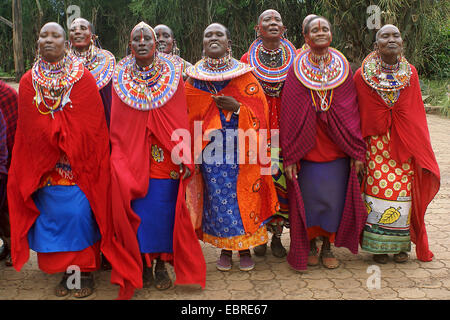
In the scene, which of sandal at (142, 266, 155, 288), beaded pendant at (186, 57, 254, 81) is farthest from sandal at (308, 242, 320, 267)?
beaded pendant at (186, 57, 254, 81)

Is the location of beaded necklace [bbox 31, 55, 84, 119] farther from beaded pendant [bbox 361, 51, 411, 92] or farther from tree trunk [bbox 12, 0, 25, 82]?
tree trunk [bbox 12, 0, 25, 82]

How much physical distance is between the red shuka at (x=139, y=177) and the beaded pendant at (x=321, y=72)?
1086mm

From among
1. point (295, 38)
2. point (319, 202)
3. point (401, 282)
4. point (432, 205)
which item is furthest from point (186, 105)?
point (295, 38)

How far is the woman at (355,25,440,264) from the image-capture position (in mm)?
4133

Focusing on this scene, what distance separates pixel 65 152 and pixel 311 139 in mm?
2095

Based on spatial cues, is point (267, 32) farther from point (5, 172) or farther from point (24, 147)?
point (5, 172)

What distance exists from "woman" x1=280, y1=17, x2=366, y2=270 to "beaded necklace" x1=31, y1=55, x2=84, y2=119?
1.88 meters

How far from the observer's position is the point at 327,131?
4.13 metres

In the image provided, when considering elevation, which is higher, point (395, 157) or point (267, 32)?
point (267, 32)

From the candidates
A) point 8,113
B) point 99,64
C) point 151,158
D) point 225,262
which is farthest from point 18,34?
point 225,262

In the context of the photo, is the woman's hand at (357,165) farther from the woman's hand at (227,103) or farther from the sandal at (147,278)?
the sandal at (147,278)

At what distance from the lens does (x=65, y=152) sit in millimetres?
3691

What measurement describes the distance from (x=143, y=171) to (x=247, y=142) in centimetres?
98

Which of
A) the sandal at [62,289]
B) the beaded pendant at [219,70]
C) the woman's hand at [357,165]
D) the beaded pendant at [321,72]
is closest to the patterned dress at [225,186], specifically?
the beaded pendant at [219,70]
